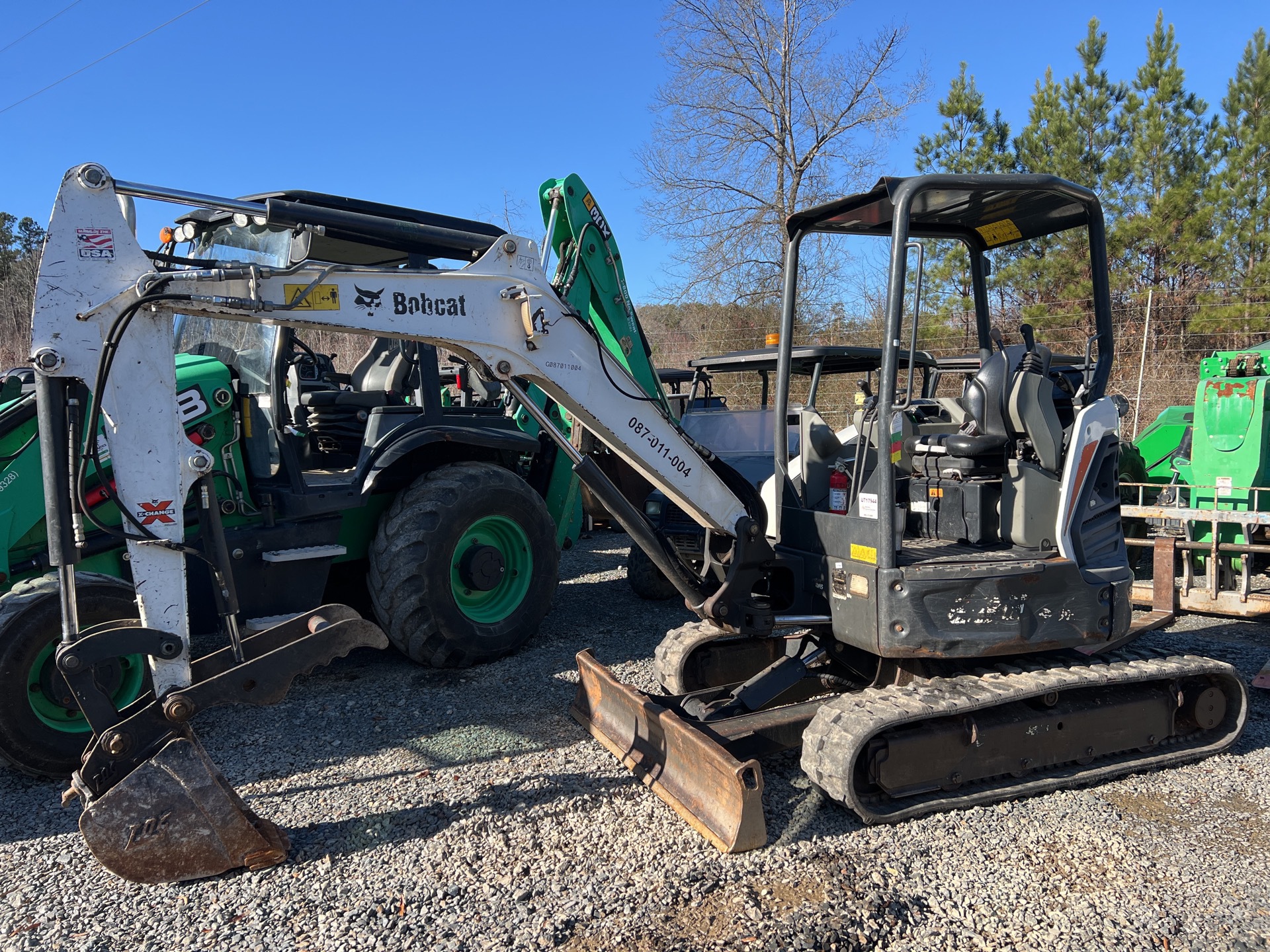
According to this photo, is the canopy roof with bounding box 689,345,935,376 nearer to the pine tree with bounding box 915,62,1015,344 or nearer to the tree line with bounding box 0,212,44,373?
the pine tree with bounding box 915,62,1015,344

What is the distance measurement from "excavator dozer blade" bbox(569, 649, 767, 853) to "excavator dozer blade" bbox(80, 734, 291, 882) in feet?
5.25

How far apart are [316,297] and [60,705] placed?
2469 mm

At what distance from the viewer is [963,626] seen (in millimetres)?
3840

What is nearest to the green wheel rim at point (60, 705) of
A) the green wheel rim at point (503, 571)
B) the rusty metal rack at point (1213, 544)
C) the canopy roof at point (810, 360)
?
the green wheel rim at point (503, 571)

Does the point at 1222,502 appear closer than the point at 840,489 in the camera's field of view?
No

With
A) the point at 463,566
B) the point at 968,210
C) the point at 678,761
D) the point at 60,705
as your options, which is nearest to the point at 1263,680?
the point at 968,210

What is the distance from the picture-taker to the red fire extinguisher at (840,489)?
13.7ft

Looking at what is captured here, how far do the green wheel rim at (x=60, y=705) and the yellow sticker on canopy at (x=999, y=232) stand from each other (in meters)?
4.63

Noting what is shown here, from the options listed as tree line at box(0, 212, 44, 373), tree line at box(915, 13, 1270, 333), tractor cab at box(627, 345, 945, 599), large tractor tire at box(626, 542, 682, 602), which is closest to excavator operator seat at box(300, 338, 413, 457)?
tractor cab at box(627, 345, 945, 599)

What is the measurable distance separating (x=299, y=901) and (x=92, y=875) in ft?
2.87

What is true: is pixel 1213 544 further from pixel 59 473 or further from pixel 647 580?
pixel 59 473

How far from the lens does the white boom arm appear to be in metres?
3.00

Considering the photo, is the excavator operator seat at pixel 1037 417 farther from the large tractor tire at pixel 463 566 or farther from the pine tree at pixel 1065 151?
the pine tree at pixel 1065 151

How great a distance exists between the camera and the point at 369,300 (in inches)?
135
